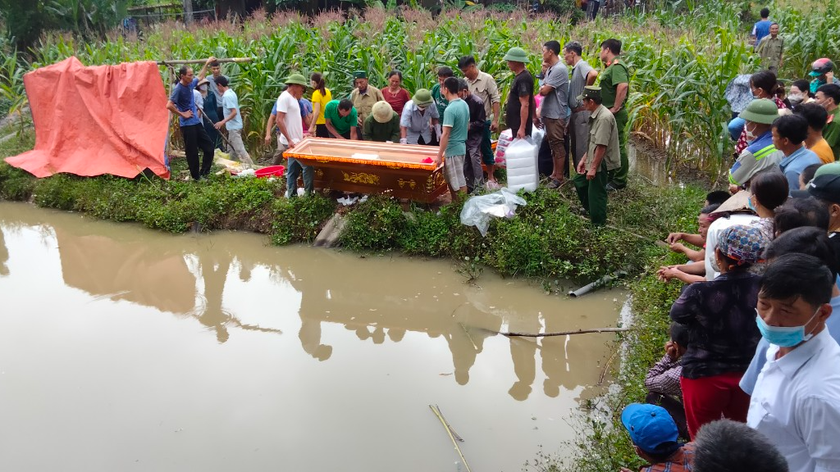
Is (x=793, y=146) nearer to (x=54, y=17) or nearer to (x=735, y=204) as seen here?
(x=735, y=204)

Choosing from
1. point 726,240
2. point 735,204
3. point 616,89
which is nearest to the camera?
point 726,240

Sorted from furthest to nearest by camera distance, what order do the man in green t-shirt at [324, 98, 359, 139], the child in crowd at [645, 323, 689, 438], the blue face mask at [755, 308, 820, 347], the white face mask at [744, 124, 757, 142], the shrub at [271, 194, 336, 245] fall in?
1. the man in green t-shirt at [324, 98, 359, 139]
2. the shrub at [271, 194, 336, 245]
3. the white face mask at [744, 124, 757, 142]
4. the child in crowd at [645, 323, 689, 438]
5. the blue face mask at [755, 308, 820, 347]

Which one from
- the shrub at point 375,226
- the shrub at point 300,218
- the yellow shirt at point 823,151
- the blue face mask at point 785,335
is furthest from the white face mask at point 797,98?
the shrub at point 300,218

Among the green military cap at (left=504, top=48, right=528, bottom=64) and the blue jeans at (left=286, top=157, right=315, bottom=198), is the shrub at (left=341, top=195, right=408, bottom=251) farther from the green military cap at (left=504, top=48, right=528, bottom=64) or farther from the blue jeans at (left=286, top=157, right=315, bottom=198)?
the green military cap at (left=504, top=48, right=528, bottom=64)

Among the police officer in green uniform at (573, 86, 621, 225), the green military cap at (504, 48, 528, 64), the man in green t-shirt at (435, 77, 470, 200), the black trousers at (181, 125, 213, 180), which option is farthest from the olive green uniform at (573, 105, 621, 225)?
the black trousers at (181, 125, 213, 180)

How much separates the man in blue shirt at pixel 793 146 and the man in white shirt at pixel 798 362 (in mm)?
2293

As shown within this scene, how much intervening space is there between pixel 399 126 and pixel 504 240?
2326mm

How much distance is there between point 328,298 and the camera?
6.58 meters

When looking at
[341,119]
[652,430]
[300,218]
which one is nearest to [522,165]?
[341,119]

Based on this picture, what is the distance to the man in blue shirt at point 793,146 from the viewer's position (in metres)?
4.13

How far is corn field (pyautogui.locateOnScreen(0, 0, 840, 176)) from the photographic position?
8016mm

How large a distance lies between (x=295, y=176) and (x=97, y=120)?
3.73 metres

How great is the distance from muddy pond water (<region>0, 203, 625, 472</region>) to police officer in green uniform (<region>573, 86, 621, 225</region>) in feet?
3.42

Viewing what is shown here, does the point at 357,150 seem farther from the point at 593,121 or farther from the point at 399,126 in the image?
the point at 593,121
